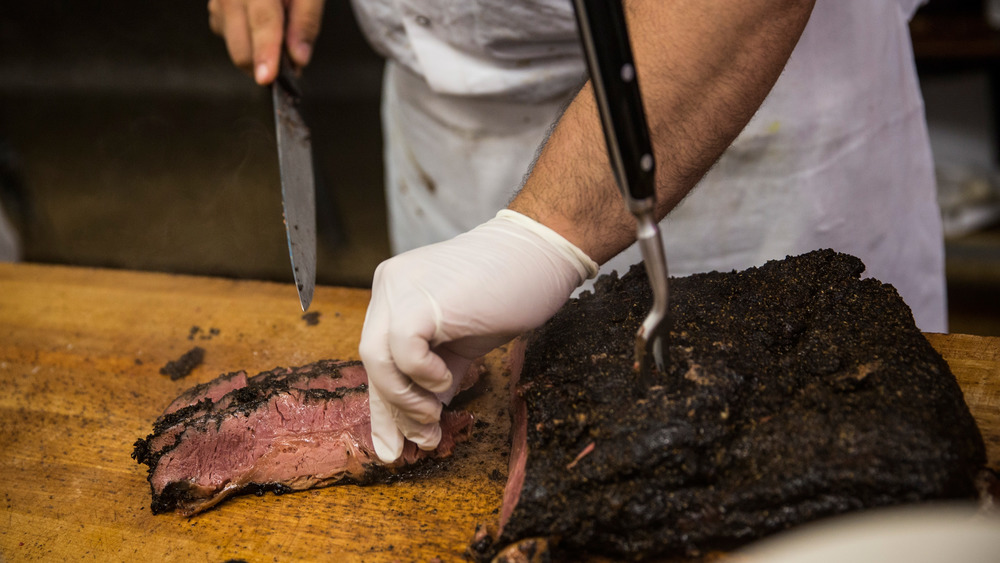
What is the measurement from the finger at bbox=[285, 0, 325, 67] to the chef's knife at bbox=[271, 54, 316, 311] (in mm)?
52

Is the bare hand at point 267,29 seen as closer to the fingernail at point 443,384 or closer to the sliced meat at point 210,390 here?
the sliced meat at point 210,390

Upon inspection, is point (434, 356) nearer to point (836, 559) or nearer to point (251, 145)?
point (836, 559)

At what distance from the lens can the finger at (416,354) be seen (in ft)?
5.47

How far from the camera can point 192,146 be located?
8648mm

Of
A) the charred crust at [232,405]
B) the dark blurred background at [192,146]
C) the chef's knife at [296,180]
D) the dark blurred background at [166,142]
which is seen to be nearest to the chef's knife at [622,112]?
the charred crust at [232,405]

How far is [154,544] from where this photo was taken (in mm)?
1831

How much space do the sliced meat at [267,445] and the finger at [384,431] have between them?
0.14 feet

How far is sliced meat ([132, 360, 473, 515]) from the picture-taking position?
192cm

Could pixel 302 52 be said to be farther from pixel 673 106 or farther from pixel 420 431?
pixel 420 431

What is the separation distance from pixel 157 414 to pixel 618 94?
189 centimetres

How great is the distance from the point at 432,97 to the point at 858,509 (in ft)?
7.33

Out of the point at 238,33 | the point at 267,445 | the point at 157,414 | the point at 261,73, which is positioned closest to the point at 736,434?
the point at 267,445

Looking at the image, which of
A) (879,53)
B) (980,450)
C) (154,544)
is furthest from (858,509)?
(879,53)

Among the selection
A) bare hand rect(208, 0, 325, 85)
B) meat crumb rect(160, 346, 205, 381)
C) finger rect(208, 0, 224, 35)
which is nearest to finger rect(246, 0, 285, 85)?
bare hand rect(208, 0, 325, 85)
